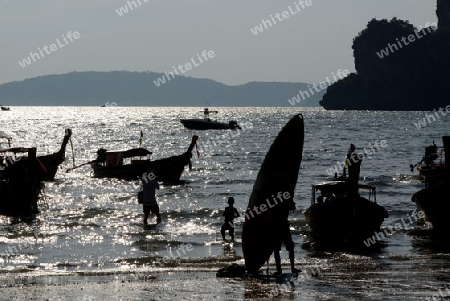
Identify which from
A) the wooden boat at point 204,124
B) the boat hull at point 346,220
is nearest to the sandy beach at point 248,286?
the boat hull at point 346,220

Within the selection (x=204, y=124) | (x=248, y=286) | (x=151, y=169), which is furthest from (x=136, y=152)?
(x=204, y=124)

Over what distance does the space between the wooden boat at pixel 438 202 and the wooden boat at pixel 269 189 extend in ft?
29.4

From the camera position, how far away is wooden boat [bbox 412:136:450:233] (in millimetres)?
25531

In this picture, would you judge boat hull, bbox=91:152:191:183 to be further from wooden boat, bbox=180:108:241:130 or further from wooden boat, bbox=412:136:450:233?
wooden boat, bbox=180:108:241:130

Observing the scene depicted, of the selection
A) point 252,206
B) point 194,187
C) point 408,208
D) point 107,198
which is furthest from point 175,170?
point 252,206

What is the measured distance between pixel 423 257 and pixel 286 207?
6218 millimetres

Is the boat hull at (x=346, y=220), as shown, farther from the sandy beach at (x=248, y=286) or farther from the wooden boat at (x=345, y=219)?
the sandy beach at (x=248, y=286)

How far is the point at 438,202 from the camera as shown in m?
25.7

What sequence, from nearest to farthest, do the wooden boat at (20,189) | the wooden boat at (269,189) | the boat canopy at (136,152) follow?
the wooden boat at (269,189), the wooden boat at (20,189), the boat canopy at (136,152)

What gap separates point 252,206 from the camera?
18359 millimetres

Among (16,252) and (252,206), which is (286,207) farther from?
(16,252)

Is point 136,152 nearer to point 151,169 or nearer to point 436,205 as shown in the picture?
point 151,169

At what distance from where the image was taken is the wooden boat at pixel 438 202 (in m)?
25.5

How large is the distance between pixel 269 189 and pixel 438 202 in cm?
964
